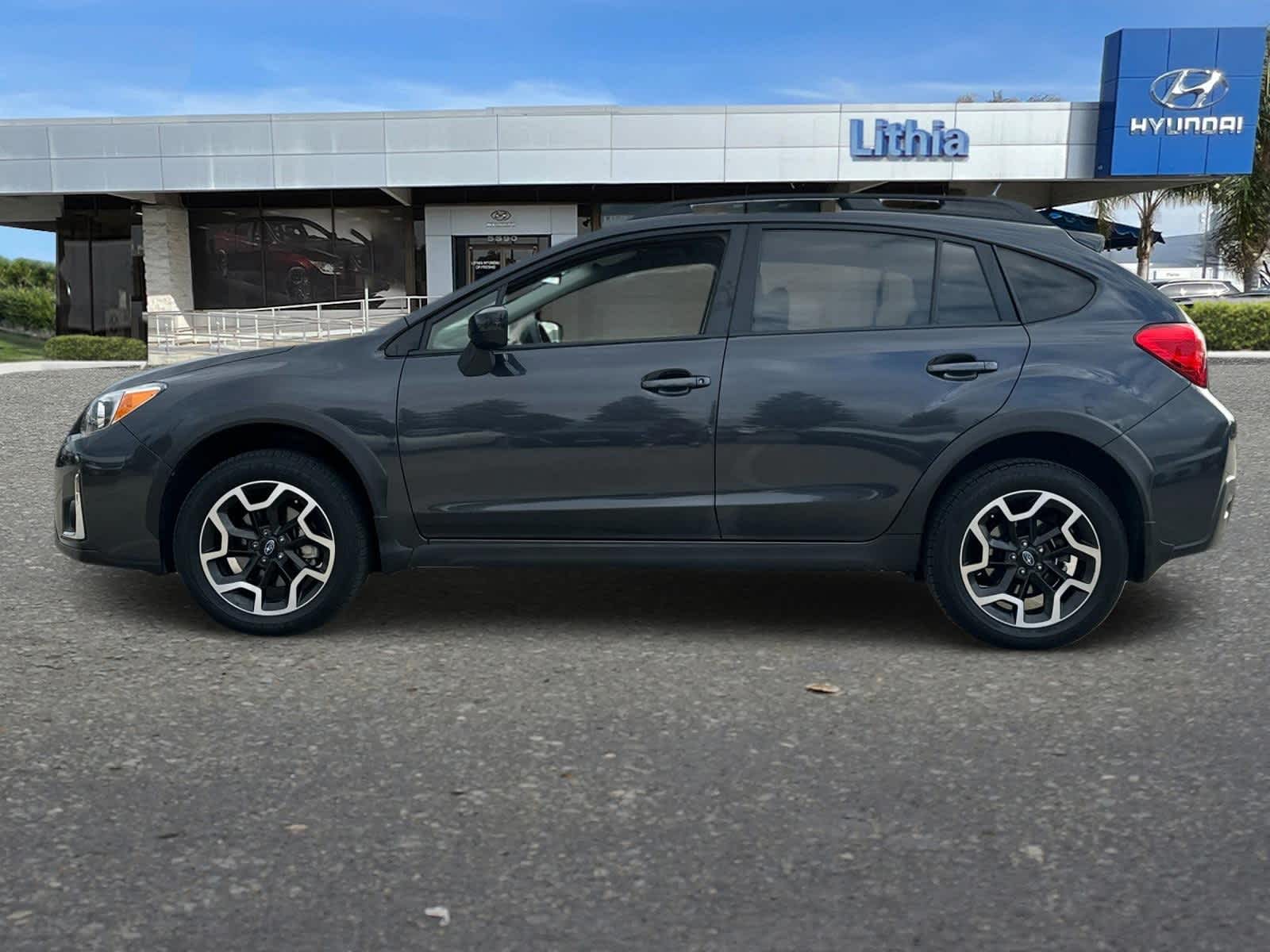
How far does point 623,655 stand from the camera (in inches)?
189

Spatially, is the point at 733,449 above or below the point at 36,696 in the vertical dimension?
above

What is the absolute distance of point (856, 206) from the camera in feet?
16.7

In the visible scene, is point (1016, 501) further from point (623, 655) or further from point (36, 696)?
point (36, 696)

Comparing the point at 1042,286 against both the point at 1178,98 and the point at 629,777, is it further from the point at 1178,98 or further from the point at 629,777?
the point at 1178,98

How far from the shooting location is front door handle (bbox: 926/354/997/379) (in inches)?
184

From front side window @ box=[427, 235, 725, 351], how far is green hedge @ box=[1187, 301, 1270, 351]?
79.7 feet

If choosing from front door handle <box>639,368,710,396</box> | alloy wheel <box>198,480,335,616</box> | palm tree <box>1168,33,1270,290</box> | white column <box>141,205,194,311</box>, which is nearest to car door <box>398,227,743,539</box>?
front door handle <box>639,368,710,396</box>

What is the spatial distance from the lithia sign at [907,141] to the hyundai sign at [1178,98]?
332cm

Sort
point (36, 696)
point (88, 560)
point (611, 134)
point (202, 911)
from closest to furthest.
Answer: point (202, 911)
point (36, 696)
point (88, 560)
point (611, 134)

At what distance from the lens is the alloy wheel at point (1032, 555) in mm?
4695

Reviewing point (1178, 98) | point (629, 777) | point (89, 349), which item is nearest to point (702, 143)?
point (1178, 98)

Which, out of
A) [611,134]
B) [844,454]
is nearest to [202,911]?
[844,454]

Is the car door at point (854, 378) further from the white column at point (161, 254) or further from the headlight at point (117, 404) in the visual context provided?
the white column at point (161, 254)

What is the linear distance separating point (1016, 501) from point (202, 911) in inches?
126
